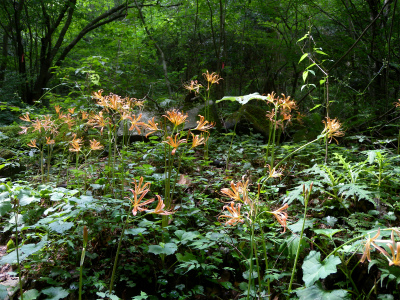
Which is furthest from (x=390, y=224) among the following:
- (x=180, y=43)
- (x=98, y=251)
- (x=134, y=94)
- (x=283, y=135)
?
(x=180, y=43)

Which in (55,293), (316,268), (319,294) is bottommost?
(55,293)

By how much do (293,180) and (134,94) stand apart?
151 inches

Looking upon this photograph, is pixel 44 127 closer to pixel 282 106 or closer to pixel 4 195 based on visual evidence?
pixel 4 195

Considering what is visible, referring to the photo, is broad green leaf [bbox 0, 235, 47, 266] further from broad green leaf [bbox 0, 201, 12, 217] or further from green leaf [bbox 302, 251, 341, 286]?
green leaf [bbox 302, 251, 341, 286]

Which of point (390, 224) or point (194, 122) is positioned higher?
point (194, 122)

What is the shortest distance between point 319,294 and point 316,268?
5.1 inches

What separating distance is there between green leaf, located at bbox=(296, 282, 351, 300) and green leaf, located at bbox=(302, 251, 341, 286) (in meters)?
0.12

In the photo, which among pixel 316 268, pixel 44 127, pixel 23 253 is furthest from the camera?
pixel 44 127

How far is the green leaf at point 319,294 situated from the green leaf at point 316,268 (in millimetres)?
124

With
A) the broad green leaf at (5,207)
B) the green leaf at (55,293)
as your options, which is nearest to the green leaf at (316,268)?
the green leaf at (55,293)

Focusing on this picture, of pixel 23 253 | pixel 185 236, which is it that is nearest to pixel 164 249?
pixel 185 236

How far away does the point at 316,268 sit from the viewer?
1.12 meters

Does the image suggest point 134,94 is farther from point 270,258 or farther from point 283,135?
point 270,258

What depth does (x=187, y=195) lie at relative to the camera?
238 centimetres
